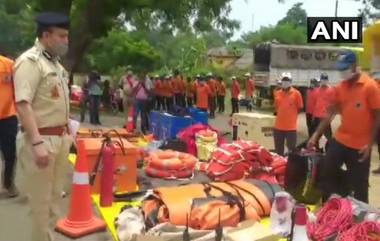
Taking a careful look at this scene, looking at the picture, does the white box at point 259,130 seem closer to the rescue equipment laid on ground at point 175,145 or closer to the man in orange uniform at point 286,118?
the man in orange uniform at point 286,118

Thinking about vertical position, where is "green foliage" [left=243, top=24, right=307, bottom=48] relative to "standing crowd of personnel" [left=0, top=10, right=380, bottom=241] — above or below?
above

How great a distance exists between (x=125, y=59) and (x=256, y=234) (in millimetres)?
36186

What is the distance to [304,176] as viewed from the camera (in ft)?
23.4

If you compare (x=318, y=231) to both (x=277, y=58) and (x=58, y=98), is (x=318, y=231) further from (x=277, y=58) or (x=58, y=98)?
(x=277, y=58)

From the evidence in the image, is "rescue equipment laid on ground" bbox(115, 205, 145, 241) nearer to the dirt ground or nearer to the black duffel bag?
the dirt ground

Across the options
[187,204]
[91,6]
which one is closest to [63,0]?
[91,6]

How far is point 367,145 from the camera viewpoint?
619 cm

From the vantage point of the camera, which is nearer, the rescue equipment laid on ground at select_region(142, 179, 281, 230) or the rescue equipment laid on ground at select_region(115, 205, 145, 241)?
the rescue equipment laid on ground at select_region(115, 205, 145, 241)

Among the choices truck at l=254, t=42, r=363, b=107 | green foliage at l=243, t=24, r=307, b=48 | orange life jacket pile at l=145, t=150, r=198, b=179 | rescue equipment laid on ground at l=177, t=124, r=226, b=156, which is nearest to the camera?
orange life jacket pile at l=145, t=150, r=198, b=179

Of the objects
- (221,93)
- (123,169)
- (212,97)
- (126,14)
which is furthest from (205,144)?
(126,14)

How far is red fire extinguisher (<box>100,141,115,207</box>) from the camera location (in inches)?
274

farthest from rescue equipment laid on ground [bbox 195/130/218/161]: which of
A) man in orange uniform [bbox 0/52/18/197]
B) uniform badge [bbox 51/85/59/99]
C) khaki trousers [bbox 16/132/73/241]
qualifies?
uniform badge [bbox 51/85/59/99]

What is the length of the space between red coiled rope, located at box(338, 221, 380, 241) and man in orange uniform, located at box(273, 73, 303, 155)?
4568 millimetres

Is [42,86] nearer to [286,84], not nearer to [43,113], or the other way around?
[43,113]
